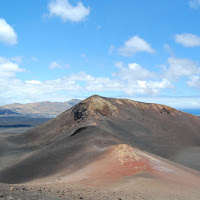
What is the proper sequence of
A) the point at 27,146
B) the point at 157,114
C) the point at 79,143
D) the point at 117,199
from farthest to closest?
the point at 157,114, the point at 27,146, the point at 79,143, the point at 117,199

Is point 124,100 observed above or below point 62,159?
above

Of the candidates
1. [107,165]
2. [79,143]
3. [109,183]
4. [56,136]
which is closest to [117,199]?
[109,183]

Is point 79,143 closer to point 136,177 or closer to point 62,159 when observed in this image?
point 62,159

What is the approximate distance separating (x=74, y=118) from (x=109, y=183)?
37.7 metres

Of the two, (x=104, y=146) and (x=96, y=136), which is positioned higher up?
(x=96, y=136)

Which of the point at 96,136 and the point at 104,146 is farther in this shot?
the point at 96,136

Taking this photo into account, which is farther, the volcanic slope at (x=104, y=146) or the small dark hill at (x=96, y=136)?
the small dark hill at (x=96, y=136)

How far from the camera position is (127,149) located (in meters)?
24.5

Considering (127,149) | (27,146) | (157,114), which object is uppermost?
(157,114)

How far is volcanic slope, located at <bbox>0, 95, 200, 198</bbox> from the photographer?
20.5 m

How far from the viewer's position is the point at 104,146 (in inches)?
1181

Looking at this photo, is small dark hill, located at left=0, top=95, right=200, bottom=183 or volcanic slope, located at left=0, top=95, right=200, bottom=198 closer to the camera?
volcanic slope, located at left=0, top=95, right=200, bottom=198

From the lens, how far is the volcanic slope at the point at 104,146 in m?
20.5

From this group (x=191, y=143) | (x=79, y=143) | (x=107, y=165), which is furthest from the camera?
(x=191, y=143)
